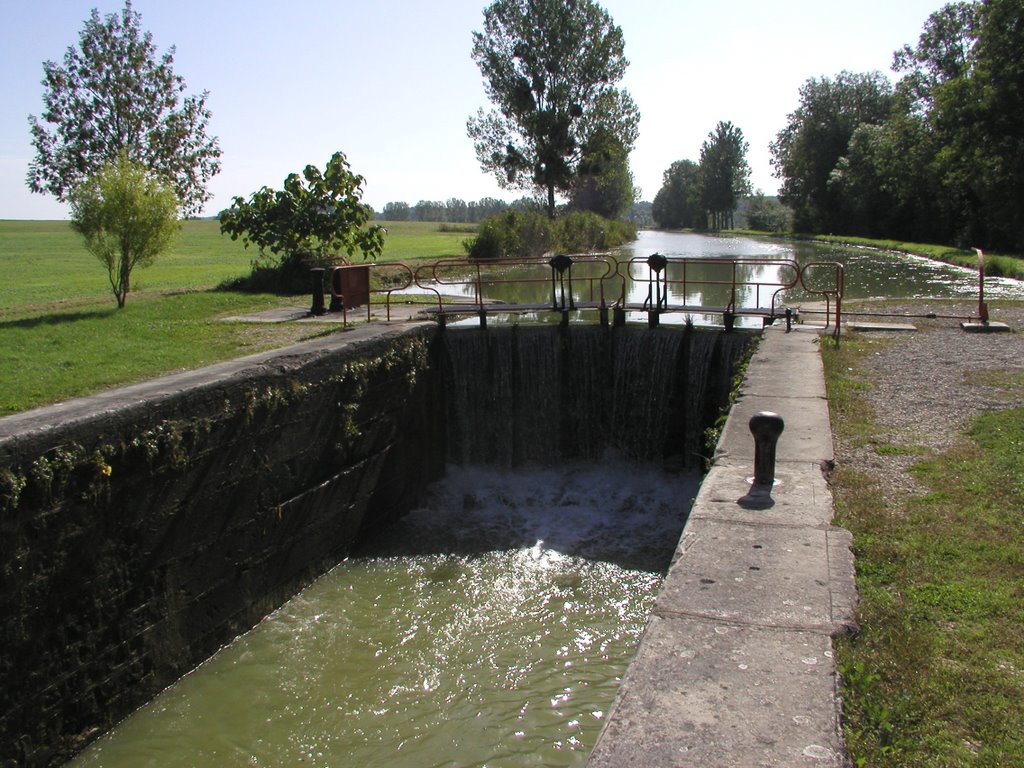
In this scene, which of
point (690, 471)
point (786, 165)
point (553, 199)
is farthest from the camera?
point (786, 165)

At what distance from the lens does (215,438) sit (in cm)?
767

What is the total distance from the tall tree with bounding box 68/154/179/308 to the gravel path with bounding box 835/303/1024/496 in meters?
11.6

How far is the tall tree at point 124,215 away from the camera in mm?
15141

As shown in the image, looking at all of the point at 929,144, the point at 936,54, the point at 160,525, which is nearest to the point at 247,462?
the point at 160,525

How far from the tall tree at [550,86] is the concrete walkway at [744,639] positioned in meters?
40.0

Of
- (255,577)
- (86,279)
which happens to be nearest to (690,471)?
(255,577)

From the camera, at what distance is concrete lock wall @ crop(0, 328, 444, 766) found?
5.93 metres

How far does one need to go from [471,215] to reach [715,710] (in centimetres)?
18489

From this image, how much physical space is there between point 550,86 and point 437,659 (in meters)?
39.5

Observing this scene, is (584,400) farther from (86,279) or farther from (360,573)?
(86,279)

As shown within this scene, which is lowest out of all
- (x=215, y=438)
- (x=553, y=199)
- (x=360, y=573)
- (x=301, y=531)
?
(x=360, y=573)

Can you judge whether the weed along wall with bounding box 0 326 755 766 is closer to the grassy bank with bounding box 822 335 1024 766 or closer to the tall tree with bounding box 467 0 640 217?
the grassy bank with bounding box 822 335 1024 766

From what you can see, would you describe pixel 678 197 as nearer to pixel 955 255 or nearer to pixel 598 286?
pixel 955 255

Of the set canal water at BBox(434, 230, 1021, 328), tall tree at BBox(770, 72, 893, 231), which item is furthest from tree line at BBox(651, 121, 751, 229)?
canal water at BBox(434, 230, 1021, 328)
